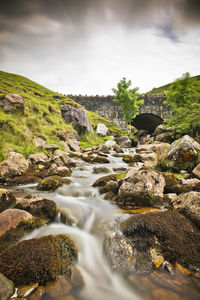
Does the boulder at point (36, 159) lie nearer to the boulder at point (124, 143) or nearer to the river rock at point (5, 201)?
the river rock at point (5, 201)

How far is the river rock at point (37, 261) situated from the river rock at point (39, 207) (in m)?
1.25

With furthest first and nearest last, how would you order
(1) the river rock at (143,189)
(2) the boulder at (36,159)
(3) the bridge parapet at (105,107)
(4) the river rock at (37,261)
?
(3) the bridge parapet at (105,107) < (2) the boulder at (36,159) < (1) the river rock at (143,189) < (4) the river rock at (37,261)

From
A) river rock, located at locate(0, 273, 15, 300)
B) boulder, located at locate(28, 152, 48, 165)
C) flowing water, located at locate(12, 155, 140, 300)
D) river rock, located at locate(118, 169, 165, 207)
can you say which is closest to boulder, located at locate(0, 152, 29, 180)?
flowing water, located at locate(12, 155, 140, 300)

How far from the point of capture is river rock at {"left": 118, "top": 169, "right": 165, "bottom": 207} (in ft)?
15.1

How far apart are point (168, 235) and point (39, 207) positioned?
3.19m

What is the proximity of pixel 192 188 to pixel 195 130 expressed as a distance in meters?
12.9

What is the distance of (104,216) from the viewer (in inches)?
166

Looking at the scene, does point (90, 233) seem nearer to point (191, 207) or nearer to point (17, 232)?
point (17, 232)

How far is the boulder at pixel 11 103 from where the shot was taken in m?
14.0

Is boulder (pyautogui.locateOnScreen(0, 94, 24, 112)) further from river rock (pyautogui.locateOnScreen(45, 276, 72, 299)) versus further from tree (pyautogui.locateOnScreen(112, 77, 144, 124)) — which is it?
tree (pyautogui.locateOnScreen(112, 77, 144, 124))

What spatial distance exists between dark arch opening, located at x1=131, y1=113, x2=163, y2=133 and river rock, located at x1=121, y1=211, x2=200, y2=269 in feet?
120

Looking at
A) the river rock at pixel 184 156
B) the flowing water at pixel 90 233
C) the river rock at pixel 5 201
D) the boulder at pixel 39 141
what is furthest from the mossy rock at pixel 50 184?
the boulder at pixel 39 141

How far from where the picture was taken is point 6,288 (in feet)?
6.94

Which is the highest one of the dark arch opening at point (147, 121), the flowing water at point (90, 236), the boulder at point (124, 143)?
the dark arch opening at point (147, 121)
